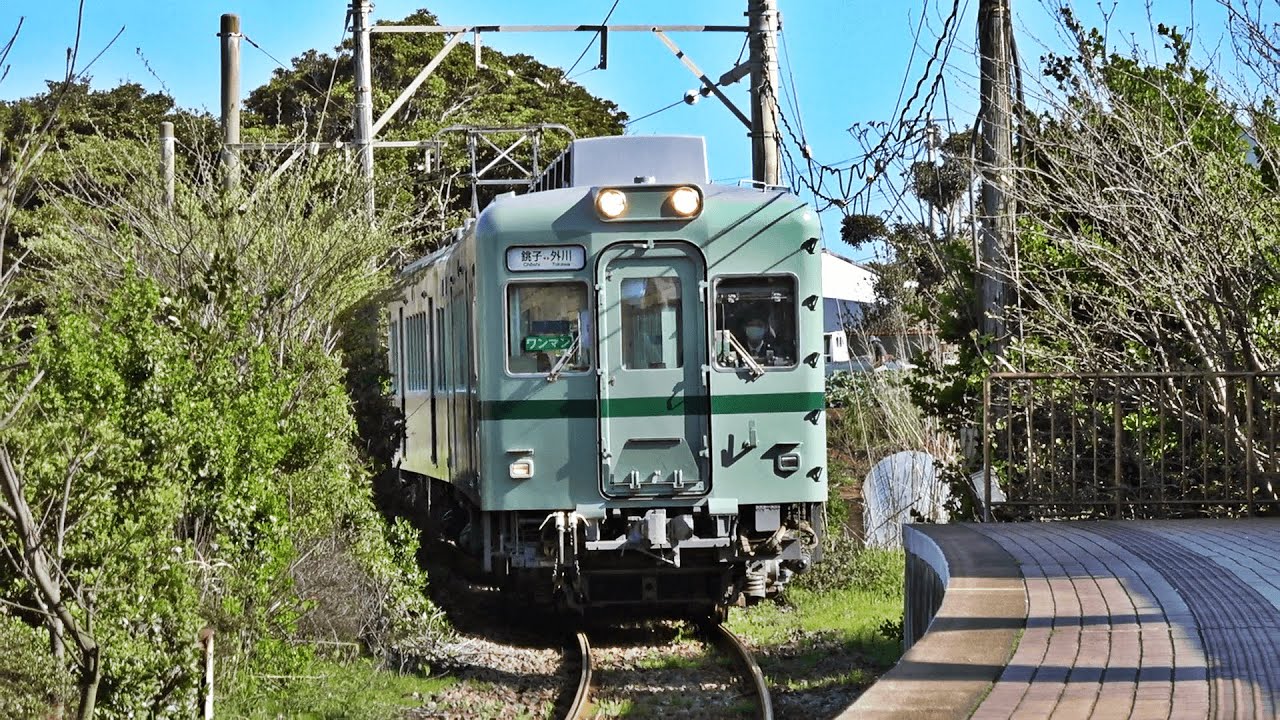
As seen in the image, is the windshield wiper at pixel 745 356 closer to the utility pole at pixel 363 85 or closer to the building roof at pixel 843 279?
the utility pole at pixel 363 85

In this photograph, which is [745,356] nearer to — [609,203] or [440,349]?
[609,203]

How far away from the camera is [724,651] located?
12.5 m

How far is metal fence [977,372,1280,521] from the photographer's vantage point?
1158 centimetres

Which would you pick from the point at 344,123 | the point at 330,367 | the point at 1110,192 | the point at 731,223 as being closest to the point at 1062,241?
the point at 1110,192

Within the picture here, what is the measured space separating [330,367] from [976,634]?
788 cm

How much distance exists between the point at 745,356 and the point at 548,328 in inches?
53.9

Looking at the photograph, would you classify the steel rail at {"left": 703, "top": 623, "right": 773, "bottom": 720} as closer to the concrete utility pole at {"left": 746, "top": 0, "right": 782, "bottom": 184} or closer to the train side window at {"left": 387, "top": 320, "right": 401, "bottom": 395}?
the concrete utility pole at {"left": 746, "top": 0, "right": 782, "bottom": 184}

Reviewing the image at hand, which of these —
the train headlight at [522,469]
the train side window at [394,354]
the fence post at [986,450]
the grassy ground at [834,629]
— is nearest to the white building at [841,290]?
the train side window at [394,354]

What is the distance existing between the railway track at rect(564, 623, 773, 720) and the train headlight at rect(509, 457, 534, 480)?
1.30m

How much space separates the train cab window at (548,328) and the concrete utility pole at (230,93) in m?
5.39

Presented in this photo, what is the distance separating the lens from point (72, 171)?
17375 millimetres

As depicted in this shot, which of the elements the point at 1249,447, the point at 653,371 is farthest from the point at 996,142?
the point at 653,371

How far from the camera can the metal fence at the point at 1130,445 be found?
38.0 ft

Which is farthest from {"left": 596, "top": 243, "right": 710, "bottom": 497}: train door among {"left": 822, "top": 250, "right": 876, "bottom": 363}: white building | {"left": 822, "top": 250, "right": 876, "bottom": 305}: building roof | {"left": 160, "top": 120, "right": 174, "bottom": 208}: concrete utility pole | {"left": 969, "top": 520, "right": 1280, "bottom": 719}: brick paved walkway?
{"left": 822, "top": 250, "right": 876, "bottom": 305}: building roof
